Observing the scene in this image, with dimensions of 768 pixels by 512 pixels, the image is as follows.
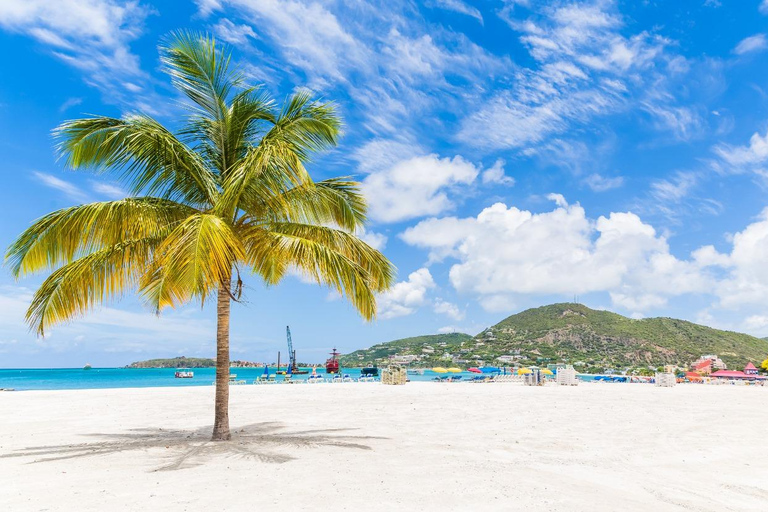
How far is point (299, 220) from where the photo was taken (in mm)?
10250

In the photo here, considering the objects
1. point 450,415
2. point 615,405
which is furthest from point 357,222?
point 615,405

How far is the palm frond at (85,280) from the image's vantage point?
8672mm

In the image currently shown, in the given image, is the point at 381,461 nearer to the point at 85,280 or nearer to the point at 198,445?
the point at 198,445

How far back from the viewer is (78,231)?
8859 mm

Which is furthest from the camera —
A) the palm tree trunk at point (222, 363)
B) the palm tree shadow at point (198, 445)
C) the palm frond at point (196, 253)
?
the palm tree trunk at point (222, 363)

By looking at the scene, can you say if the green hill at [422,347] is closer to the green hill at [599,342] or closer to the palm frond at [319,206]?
the green hill at [599,342]

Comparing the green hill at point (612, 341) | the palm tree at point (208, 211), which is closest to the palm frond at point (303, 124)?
the palm tree at point (208, 211)

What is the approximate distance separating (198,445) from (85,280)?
3.52 metres

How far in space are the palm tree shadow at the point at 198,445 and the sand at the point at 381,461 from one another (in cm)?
4

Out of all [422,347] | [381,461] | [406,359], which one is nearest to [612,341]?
[406,359]

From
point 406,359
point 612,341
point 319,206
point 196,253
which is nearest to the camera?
point 196,253

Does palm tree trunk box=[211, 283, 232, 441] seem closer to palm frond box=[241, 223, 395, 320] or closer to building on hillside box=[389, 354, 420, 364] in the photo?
palm frond box=[241, 223, 395, 320]

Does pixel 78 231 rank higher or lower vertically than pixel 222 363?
higher

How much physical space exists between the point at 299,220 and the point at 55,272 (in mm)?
4351
